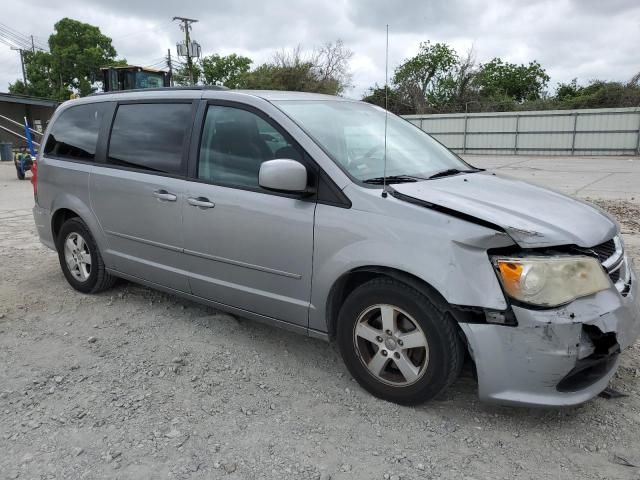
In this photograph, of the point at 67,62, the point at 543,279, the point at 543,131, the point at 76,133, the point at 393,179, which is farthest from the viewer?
the point at 67,62

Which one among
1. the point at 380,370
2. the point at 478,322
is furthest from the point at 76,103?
the point at 478,322

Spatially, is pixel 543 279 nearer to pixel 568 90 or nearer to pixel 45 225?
pixel 45 225

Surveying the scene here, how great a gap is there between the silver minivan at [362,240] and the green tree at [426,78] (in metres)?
33.9

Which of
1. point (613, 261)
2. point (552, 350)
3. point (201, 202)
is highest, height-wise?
point (201, 202)

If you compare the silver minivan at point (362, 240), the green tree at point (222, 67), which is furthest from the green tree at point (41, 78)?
the silver minivan at point (362, 240)

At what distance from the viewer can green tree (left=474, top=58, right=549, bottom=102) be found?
4466 cm

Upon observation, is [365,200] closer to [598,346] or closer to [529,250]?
[529,250]

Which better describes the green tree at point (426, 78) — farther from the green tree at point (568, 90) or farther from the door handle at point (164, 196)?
the door handle at point (164, 196)

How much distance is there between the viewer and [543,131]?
26109 mm

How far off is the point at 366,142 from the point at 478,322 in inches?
58.2

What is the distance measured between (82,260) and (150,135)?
1.43m

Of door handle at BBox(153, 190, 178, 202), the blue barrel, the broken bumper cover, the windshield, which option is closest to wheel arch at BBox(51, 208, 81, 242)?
door handle at BBox(153, 190, 178, 202)

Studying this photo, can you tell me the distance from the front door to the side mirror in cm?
16

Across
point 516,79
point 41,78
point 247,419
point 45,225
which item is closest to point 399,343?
point 247,419
